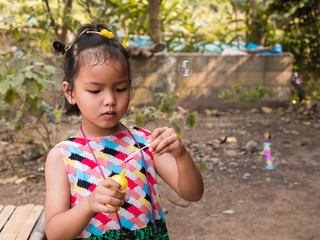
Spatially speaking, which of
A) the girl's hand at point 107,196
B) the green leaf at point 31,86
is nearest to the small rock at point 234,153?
the green leaf at point 31,86

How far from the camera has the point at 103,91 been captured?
1152mm

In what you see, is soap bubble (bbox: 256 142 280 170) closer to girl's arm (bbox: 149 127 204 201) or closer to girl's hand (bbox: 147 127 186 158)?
girl's arm (bbox: 149 127 204 201)

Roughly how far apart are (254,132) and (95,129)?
3391 mm

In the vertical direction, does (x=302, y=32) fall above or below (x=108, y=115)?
above

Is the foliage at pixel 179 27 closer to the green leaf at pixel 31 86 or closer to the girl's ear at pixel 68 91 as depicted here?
the green leaf at pixel 31 86

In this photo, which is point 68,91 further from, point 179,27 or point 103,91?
point 179,27

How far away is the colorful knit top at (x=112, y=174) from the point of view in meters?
1.23

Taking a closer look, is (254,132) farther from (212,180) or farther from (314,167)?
(212,180)

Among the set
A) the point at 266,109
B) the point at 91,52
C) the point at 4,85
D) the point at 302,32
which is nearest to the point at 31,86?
the point at 4,85

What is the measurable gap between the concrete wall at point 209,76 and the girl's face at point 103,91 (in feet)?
13.1

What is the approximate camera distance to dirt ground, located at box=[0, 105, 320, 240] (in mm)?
2473

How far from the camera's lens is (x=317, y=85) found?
579cm

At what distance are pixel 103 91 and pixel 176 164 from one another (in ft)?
1.22

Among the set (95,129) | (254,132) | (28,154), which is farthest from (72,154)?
(254,132)
